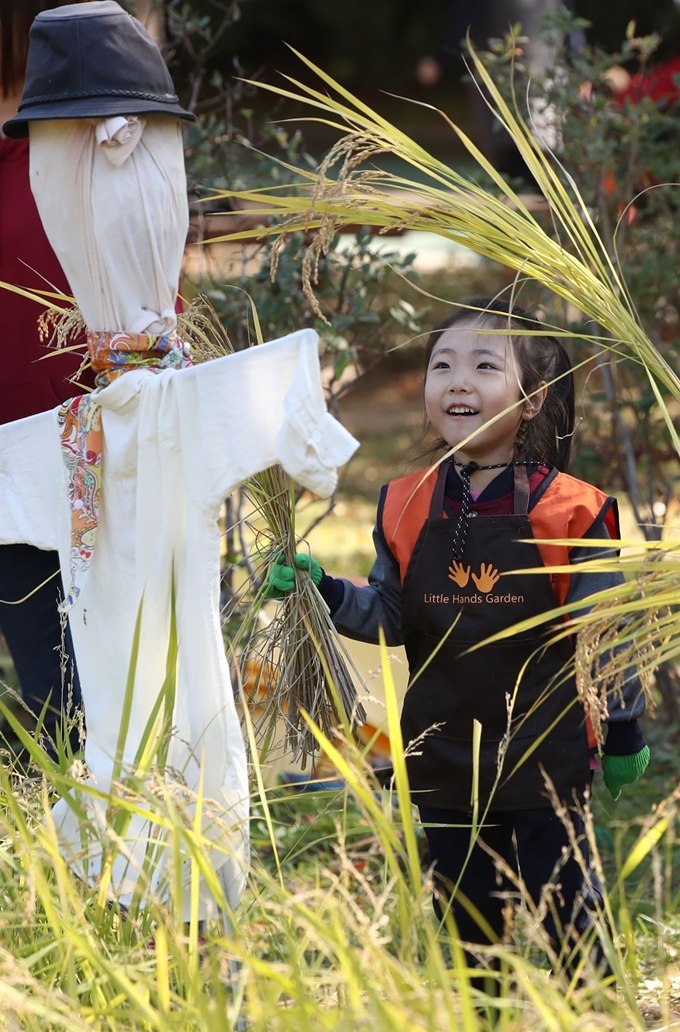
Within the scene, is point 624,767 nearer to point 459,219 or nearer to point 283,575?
point 283,575

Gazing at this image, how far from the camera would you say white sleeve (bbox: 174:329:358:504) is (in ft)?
5.65

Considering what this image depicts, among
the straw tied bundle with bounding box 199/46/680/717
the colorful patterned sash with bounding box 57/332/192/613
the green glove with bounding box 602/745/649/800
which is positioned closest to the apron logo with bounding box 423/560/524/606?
the straw tied bundle with bounding box 199/46/680/717

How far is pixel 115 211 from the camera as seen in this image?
6.39 ft

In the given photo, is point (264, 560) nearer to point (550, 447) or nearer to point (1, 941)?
point (550, 447)

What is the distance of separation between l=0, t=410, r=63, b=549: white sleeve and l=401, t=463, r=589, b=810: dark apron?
642 millimetres

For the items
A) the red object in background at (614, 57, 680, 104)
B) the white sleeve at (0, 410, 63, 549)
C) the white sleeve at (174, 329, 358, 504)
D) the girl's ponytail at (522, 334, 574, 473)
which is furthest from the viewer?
the red object in background at (614, 57, 680, 104)

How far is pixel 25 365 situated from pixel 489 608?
1048mm

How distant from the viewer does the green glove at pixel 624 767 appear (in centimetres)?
221

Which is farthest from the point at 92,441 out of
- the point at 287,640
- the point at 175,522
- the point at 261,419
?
the point at 287,640

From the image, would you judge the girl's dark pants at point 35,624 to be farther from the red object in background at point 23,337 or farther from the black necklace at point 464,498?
the black necklace at point 464,498

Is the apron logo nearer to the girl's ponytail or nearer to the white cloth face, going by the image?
the girl's ponytail

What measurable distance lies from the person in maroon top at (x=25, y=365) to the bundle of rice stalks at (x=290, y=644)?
377 millimetres

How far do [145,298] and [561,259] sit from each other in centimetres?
67

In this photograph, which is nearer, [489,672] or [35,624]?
[489,672]
